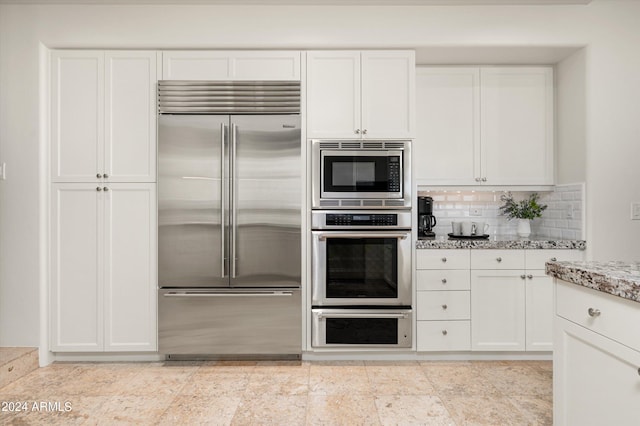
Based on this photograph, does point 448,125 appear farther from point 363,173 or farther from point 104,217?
point 104,217

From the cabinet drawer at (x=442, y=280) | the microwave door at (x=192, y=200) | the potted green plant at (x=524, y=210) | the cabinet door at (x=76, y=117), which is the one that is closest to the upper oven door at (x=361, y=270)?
the cabinet drawer at (x=442, y=280)

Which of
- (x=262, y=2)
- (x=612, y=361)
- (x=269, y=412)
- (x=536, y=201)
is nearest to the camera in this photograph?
(x=612, y=361)

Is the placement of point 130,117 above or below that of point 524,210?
above

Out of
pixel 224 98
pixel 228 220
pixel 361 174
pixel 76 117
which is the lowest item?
pixel 228 220

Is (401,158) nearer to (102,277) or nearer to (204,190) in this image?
(204,190)

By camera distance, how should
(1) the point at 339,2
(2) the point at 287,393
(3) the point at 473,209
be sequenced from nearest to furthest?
(2) the point at 287,393 → (1) the point at 339,2 → (3) the point at 473,209

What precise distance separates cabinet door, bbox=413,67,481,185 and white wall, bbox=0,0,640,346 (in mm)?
388

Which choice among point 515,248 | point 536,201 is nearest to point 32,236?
point 515,248

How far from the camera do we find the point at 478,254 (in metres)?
2.91

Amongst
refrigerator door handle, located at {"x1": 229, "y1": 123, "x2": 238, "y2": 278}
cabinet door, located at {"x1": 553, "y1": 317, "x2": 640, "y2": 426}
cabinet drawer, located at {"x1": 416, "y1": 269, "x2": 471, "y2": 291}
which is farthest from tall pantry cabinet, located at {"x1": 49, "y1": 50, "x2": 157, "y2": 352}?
cabinet door, located at {"x1": 553, "y1": 317, "x2": 640, "y2": 426}

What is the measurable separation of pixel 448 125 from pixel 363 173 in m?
0.95

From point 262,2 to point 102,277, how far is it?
2.39 m

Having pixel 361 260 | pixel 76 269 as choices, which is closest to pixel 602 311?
pixel 361 260

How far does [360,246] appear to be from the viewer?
289 cm
